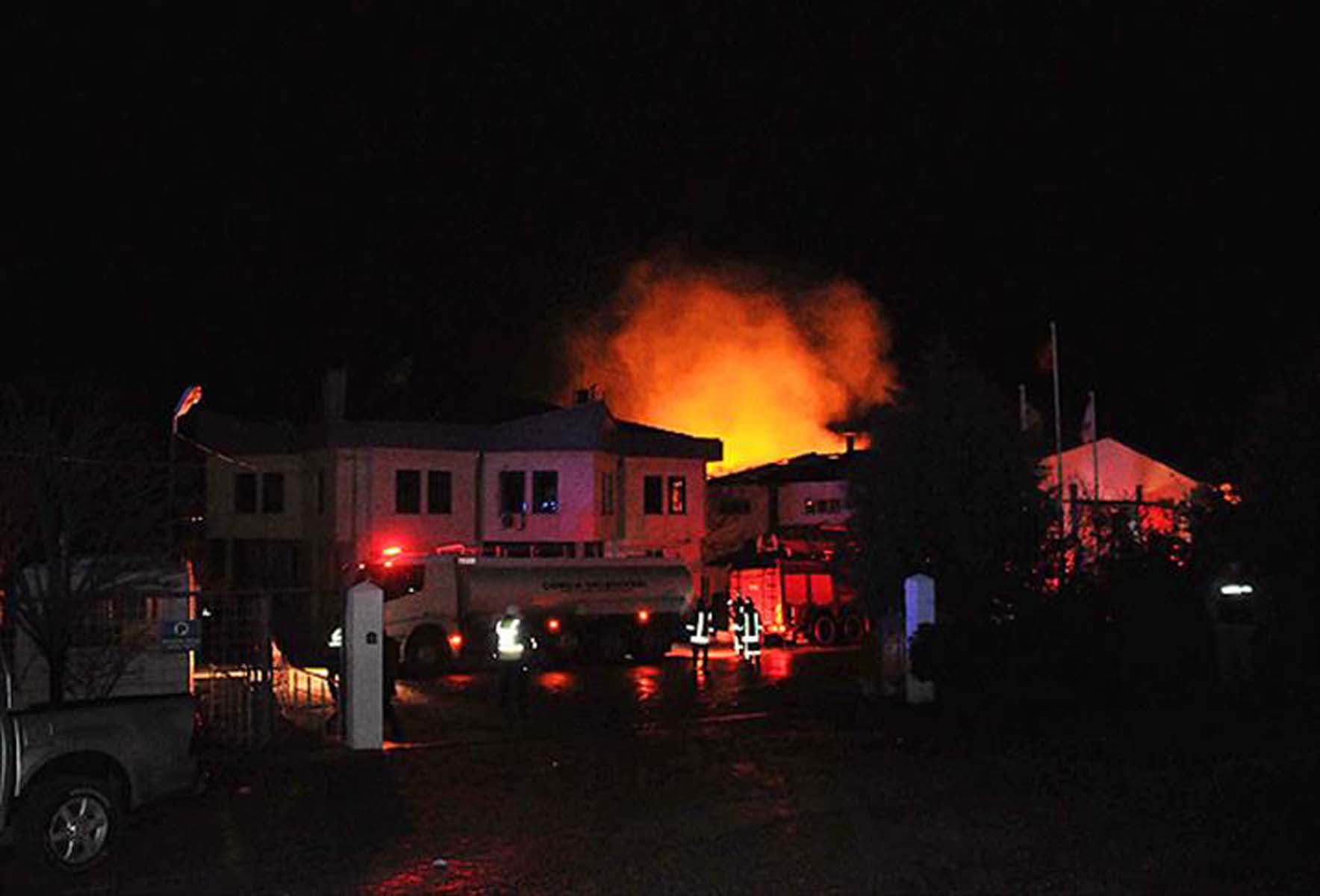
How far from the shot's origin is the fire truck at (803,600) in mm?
33844

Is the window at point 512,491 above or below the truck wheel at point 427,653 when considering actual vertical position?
above

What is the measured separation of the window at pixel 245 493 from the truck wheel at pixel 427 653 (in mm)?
16208

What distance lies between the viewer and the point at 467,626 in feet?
93.0

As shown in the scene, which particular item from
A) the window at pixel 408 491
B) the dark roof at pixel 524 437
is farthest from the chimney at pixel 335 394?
the window at pixel 408 491

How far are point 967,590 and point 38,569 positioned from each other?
12.4 metres

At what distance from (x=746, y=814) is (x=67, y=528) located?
8.57 metres

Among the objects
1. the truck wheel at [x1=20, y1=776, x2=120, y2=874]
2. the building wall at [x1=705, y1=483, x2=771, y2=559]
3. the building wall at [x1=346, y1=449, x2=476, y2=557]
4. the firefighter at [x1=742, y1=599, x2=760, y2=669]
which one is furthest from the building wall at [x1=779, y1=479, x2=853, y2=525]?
the truck wheel at [x1=20, y1=776, x2=120, y2=874]

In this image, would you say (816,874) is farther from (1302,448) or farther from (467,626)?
(467,626)

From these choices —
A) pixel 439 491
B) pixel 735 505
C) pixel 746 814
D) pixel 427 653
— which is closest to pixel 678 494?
pixel 439 491

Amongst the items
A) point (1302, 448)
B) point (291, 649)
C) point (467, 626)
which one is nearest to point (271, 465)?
point (291, 649)

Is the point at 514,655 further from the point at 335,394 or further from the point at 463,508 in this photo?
the point at 335,394

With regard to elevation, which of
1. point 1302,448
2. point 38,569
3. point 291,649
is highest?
point 1302,448

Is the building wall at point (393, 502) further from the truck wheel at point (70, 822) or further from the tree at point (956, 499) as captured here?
the truck wheel at point (70, 822)

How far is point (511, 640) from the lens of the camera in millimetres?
18312
